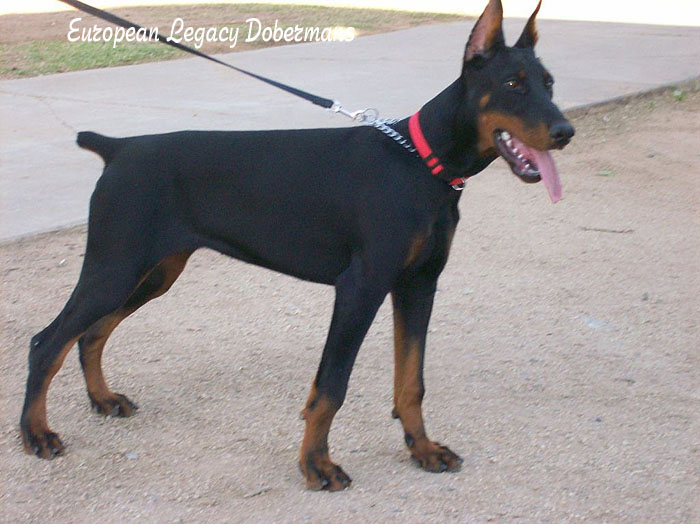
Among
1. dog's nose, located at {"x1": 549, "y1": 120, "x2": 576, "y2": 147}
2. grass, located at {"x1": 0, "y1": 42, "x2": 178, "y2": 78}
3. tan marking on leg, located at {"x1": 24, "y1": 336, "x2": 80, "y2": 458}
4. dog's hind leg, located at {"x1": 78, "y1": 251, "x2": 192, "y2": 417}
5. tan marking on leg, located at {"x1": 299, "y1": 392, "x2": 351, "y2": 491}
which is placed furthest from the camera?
grass, located at {"x1": 0, "y1": 42, "x2": 178, "y2": 78}

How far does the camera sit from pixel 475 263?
19.2 ft

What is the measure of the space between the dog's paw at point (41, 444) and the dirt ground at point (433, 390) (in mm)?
44

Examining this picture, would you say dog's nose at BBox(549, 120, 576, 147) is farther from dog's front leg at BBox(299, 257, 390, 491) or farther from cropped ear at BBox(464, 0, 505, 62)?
dog's front leg at BBox(299, 257, 390, 491)

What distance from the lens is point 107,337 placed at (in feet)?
13.1

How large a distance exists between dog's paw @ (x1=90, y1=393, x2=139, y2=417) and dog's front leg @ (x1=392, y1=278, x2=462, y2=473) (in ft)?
3.79

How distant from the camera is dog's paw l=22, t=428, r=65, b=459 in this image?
3697mm

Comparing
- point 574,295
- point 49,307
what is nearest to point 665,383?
point 574,295

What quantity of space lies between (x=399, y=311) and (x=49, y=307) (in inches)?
90.0

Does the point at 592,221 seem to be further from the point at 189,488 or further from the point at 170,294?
the point at 189,488

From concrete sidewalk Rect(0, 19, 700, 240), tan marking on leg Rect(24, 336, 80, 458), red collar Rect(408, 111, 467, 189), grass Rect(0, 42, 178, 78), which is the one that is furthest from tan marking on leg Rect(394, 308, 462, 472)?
grass Rect(0, 42, 178, 78)

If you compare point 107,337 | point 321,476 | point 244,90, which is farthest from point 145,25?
point 321,476

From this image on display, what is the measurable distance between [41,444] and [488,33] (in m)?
2.22

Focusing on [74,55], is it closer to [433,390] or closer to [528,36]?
[433,390]

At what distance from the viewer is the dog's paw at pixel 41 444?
3697mm
